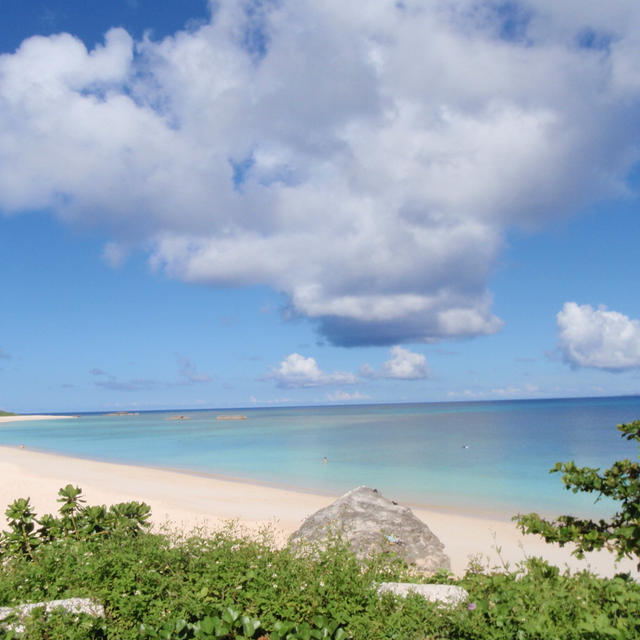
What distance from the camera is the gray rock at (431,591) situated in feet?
15.2

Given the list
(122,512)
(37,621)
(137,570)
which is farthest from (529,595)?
(122,512)

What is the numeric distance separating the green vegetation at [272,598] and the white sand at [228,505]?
3.43 meters

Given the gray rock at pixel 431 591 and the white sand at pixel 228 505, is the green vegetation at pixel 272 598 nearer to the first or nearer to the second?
the gray rock at pixel 431 591

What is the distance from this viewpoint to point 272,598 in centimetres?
455

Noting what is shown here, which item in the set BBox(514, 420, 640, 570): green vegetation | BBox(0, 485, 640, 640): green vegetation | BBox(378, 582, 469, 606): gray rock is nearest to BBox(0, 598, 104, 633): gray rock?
BBox(0, 485, 640, 640): green vegetation

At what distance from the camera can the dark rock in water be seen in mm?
8609

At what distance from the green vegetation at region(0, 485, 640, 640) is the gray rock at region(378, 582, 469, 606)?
4.7 inches

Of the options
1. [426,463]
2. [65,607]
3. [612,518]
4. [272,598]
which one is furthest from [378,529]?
[426,463]

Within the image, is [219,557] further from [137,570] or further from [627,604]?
[627,604]

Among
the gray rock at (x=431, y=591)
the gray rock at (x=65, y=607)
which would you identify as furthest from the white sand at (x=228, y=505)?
the gray rock at (x=65, y=607)

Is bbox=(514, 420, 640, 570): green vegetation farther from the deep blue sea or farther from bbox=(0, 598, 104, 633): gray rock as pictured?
the deep blue sea

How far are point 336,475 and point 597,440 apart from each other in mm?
27441

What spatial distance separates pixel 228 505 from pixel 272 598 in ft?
40.7

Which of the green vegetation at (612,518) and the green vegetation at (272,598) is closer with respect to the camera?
the green vegetation at (272,598)
